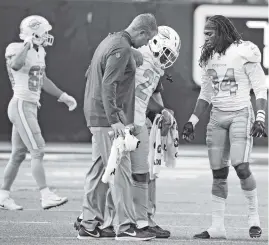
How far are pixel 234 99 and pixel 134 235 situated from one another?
58.8 inches

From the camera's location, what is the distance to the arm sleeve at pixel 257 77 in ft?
30.7

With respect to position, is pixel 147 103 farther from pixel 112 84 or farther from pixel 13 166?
pixel 13 166

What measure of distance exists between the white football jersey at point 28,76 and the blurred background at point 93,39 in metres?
11.7

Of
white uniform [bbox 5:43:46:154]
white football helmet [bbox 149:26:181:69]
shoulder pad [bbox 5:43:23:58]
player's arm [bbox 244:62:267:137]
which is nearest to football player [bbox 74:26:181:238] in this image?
white football helmet [bbox 149:26:181:69]

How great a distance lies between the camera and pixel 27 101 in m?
11.4

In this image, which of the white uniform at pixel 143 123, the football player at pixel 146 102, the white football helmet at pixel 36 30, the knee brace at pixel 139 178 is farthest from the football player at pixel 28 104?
the knee brace at pixel 139 178

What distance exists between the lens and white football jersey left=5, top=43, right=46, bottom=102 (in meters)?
11.4

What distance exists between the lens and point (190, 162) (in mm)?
20031

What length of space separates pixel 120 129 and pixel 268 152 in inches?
573

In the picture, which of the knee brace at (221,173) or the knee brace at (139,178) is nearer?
the knee brace at (139,178)

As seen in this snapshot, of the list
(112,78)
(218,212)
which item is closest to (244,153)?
(218,212)

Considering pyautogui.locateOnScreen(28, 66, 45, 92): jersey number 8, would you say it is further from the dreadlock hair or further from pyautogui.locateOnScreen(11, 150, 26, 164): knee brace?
the dreadlock hair

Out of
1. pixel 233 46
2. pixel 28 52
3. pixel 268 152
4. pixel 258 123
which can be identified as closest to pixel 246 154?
pixel 258 123

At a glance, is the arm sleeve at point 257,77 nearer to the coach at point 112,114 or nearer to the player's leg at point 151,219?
the coach at point 112,114
